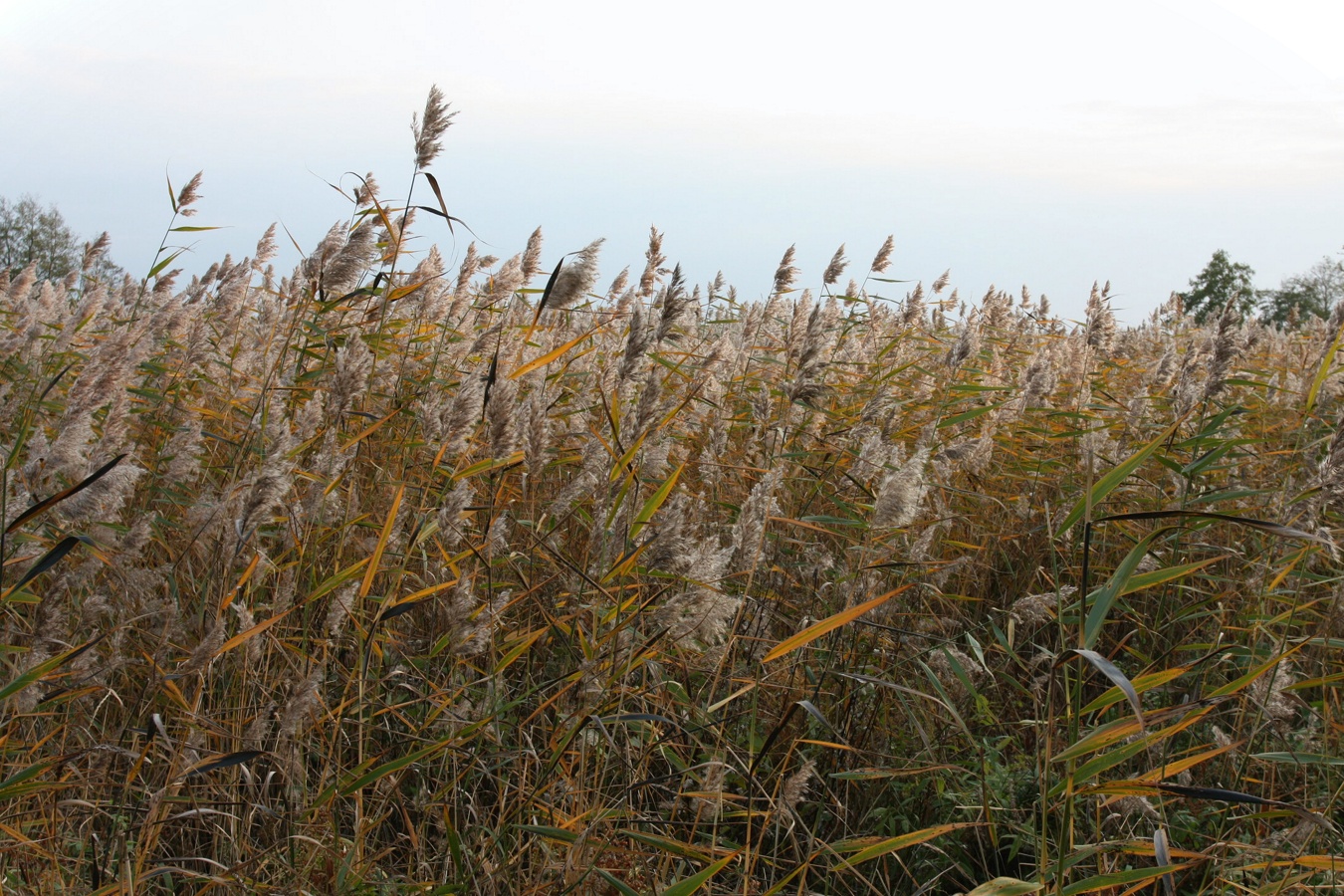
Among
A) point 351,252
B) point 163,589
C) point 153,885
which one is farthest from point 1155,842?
point 163,589

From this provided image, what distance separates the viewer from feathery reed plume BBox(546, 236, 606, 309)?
2.31 metres

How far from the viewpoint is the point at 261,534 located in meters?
2.87

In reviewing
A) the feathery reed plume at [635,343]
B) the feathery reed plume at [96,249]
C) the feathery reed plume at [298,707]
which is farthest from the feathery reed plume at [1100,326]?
the feathery reed plume at [96,249]

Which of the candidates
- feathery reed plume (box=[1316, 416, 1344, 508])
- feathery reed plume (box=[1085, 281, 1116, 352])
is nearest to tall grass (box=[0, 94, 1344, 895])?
feathery reed plume (box=[1316, 416, 1344, 508])

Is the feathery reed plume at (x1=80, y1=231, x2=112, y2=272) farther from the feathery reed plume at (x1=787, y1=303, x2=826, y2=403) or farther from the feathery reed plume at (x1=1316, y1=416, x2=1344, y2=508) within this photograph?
the feathery reed plume at (x1=1316, y1=416, x2=1344, y2=508)

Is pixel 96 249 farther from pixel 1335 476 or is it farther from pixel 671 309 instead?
pixel 1335 476

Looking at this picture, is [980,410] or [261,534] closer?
[261,534]

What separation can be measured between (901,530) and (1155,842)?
1.43 meters

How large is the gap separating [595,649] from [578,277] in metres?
0.92

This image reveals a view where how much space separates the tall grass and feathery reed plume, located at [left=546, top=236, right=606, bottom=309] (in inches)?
0.5

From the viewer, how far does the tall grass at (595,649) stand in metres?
1.89

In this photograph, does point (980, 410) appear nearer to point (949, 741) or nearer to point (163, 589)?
point (949, 741)

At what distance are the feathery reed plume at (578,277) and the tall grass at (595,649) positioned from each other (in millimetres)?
14

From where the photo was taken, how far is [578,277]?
7.61 ft
